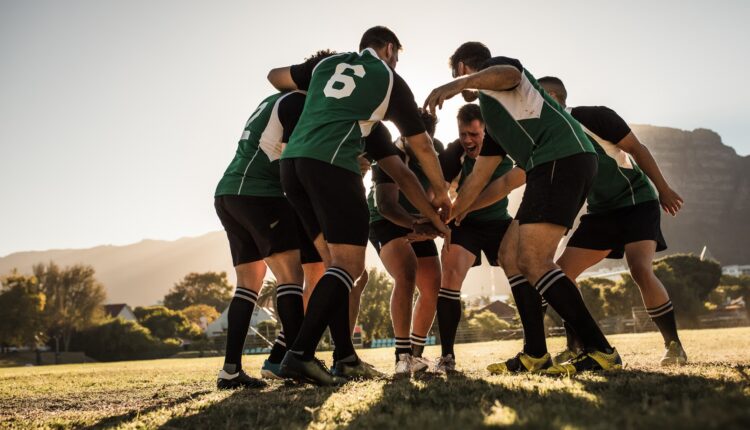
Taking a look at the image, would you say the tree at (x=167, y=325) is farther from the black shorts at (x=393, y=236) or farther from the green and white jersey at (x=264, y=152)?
the green and white jersey at (x=264, y=152)

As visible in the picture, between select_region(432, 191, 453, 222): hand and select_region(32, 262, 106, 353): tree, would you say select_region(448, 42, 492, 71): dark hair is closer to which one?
select_region(432, 191, 453, 222): hand

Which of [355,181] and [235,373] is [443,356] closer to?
[235,373]

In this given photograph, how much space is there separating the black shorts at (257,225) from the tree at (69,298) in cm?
6961

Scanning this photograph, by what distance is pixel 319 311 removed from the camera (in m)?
3.69

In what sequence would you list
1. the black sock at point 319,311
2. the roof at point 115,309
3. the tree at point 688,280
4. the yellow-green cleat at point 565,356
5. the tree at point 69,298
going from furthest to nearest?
the roof at point 115,309
the tree at point 69,298
the tree at point 688,280
the yellow-green cleat at point 565,356
the black sock at point 319,311

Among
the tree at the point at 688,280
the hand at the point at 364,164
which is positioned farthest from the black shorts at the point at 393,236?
the tree at the point at 688,280

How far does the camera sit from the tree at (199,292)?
128 m

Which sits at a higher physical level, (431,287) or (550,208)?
(550,208)

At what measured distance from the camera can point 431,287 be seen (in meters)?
6.09

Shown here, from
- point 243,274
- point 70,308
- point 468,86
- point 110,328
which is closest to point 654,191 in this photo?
point 468,86

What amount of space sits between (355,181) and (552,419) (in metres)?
2.34

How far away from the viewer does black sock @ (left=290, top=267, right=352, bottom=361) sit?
3.69 m

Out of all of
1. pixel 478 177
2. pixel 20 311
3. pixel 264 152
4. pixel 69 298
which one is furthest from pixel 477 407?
pixel 69 298

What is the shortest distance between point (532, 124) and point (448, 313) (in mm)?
2309
